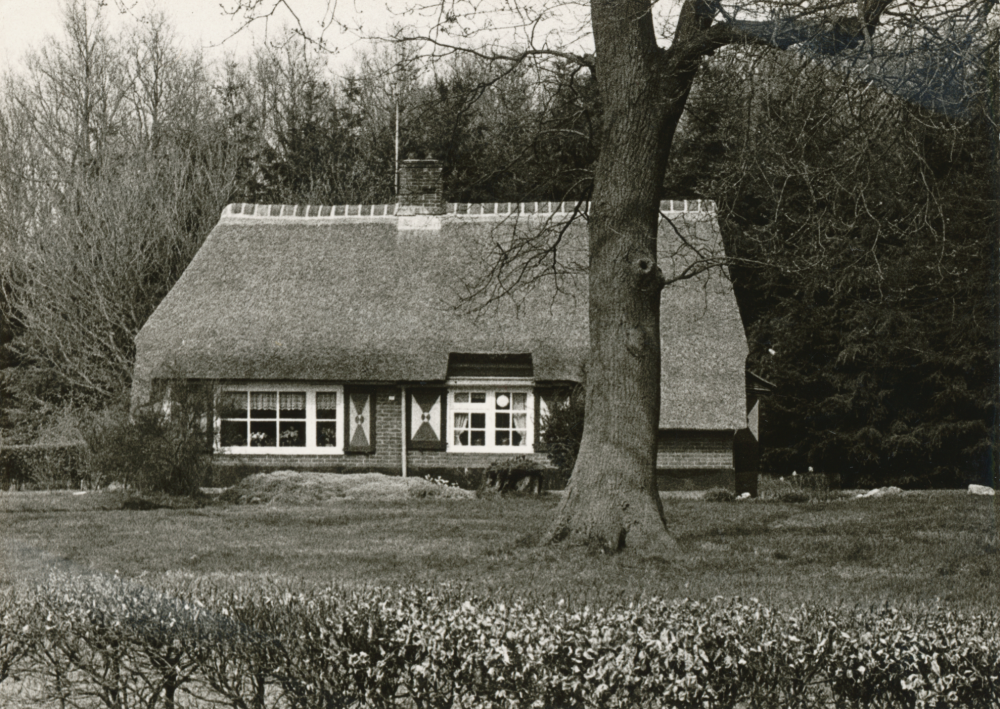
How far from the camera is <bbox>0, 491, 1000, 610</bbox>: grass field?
9323 millimetres

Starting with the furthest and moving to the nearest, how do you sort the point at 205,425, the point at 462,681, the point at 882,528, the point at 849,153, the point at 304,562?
1. the point at 205,425
2. the point at 882,528
3. the point at 304,562
4. the point at 849,153
5. the point at 462,681

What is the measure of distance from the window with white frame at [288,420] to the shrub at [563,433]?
4.36 meters

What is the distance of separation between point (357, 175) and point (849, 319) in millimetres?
16418

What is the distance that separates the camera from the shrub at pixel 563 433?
71.5ft

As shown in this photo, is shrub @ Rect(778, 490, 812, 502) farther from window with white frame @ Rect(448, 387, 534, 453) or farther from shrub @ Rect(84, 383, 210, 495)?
shrub @ Rect(84, 383, 210, 495)

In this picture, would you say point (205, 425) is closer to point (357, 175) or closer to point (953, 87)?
point (953, 87)

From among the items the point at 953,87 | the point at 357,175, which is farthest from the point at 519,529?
the point at 357,175

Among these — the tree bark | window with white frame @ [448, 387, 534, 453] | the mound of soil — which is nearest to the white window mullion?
the mound of soil

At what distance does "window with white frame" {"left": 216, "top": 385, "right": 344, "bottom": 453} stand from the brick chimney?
5463 mm

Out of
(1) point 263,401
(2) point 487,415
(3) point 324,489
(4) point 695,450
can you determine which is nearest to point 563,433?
(2) point 487,415

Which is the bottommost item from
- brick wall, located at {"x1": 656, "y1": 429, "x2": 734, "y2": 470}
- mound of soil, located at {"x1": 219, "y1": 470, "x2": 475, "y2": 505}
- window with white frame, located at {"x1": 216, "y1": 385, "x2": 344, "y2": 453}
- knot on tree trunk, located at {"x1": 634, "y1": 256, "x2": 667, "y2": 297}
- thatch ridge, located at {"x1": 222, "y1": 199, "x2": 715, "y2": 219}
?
mound of soil, located at {"x1": 219, "y1": 470, "x2": 475, "y2": 505}

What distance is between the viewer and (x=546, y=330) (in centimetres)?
2359

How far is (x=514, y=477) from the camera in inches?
808

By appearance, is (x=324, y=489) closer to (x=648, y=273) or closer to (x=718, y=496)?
(x=718, y=496)
